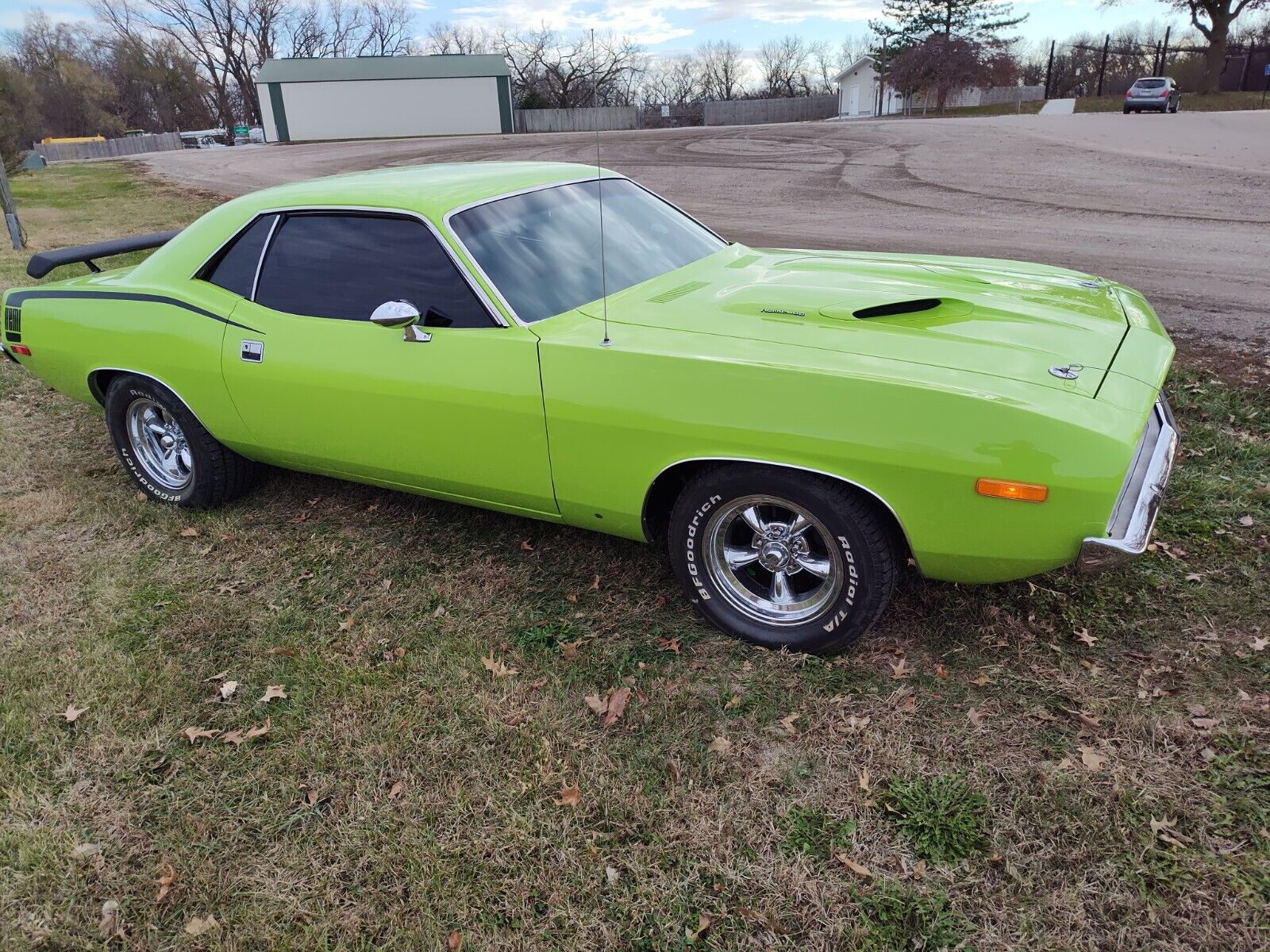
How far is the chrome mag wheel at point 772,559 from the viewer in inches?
117

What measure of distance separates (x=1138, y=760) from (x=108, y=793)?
3.11 m

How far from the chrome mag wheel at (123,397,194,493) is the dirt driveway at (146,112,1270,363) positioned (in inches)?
253

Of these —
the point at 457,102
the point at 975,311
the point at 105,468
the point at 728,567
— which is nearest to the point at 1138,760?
the point at 728,567

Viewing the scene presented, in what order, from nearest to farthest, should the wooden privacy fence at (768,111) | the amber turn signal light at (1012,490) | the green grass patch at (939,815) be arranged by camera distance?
the green grass patch at (939,815), the amber turn signal light at (1012,490), the wooden privacy fence at (768,111)

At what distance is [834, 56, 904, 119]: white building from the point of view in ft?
179

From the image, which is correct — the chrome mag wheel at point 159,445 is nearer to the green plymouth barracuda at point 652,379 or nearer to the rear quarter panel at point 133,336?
the green plymouth barracuda at point 652,379

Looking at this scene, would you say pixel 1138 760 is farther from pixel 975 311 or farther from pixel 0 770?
pixel 0 770

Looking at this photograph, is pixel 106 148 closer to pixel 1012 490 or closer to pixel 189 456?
pixel 189 456

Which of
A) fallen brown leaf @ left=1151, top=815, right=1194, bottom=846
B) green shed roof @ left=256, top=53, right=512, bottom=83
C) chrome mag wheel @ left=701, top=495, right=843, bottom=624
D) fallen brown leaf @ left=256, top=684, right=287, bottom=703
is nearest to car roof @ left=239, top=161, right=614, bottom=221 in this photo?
chrome mag wheel @ left=701, top=495, right=843, bottom=624

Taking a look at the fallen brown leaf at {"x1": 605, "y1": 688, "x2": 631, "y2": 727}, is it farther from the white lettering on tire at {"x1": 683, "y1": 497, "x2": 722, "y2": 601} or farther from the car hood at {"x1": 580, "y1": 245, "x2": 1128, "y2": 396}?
the car hood at {"x1": 580, "y1": 245, "x2": 1128, "y2": 396}

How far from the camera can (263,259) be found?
151 inches

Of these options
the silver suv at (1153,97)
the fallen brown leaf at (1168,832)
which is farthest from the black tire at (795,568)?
the silver suv at (1153,97)

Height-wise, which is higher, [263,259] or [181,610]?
[263,259]

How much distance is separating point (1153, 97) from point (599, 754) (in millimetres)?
32952
